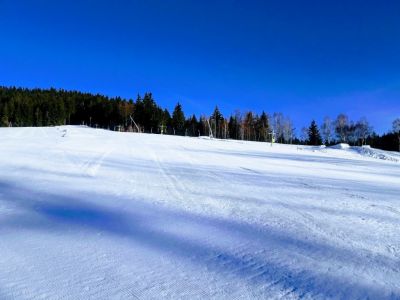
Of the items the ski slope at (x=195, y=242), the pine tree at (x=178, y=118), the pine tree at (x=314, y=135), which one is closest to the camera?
the ski slope at (x=195, y=242)

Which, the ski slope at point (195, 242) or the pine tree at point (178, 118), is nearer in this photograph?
the ski slope at point (195, 242)

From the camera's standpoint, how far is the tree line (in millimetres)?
86625

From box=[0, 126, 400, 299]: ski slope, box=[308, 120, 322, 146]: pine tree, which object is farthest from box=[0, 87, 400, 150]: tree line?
box=[0, 126, 400, 299]: ski slope

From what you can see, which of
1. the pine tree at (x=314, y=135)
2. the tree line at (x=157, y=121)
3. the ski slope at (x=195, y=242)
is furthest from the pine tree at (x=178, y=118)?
the ski slope at (x=195, y=242)

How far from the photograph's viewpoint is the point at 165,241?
14.4 feet

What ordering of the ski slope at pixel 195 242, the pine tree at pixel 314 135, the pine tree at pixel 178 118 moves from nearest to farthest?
1. the ski slope at pixel 195 242
2. the pine tree at pixel 314 135
3. the pine tree at pixel 178 118

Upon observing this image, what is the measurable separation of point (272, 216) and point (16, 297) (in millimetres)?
3944

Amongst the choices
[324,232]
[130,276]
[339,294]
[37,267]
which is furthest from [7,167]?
[339,294]

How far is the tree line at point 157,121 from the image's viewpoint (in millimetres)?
86625

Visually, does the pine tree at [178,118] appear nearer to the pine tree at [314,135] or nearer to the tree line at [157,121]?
the tree line at [157,121]

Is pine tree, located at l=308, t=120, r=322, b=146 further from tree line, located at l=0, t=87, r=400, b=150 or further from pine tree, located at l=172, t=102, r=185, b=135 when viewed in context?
pine tree, located at l=172, t=102, r=185, b=135

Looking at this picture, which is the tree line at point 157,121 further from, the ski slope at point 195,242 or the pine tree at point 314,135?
the ski slope at point 195,242

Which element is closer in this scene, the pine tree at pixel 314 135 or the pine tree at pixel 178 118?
the pine tree at pixel 314 135

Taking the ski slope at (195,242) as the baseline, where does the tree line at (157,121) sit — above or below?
above
